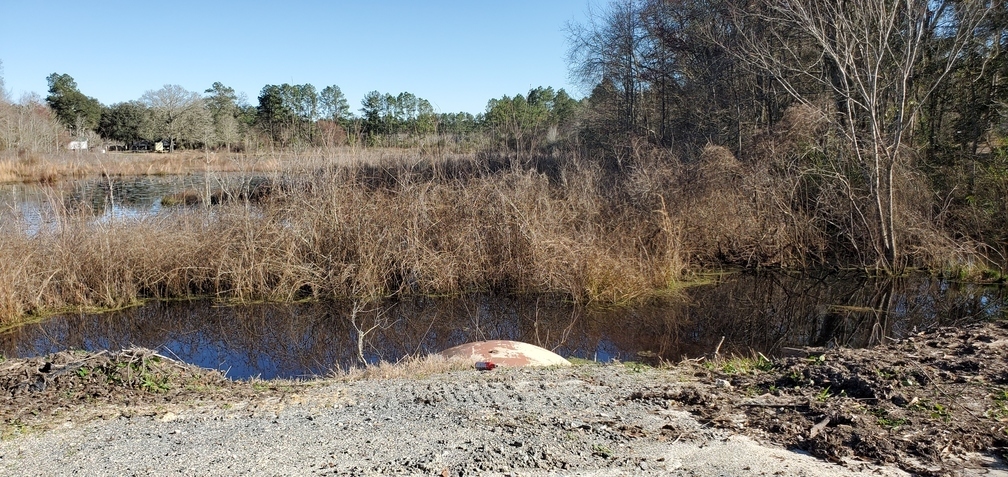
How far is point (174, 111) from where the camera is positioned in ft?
177

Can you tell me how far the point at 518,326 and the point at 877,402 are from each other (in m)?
7.02

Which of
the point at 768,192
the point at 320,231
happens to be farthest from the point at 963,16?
the point at 320,231

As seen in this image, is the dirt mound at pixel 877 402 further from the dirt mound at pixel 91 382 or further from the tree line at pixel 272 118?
the tree line at pixel 272 118

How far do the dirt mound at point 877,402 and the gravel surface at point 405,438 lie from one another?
0.79ft

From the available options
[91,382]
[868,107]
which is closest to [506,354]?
[91,382]

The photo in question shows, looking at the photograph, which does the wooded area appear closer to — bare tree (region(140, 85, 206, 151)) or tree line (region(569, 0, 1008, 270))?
tree line (region(569, 0, 1008, 270))

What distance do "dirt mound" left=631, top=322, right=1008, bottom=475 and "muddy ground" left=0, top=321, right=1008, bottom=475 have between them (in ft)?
0.04

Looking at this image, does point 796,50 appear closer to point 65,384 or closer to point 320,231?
point 320,231

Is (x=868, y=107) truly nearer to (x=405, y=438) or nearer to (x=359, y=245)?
(x=359, y=245)

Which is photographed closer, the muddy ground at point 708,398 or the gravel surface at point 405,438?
the gravel surface at point 405,438

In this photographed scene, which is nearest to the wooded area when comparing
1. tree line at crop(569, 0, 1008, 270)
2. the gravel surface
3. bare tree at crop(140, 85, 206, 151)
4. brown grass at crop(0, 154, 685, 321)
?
tree line at crop(569, 0, 1008, 270)

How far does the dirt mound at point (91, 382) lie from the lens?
5.54m

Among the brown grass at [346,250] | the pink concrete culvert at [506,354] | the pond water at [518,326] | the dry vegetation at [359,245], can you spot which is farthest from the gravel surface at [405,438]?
the dry vegetation at [359,245]

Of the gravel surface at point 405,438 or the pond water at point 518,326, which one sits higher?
the gravel surface at point 405,438
